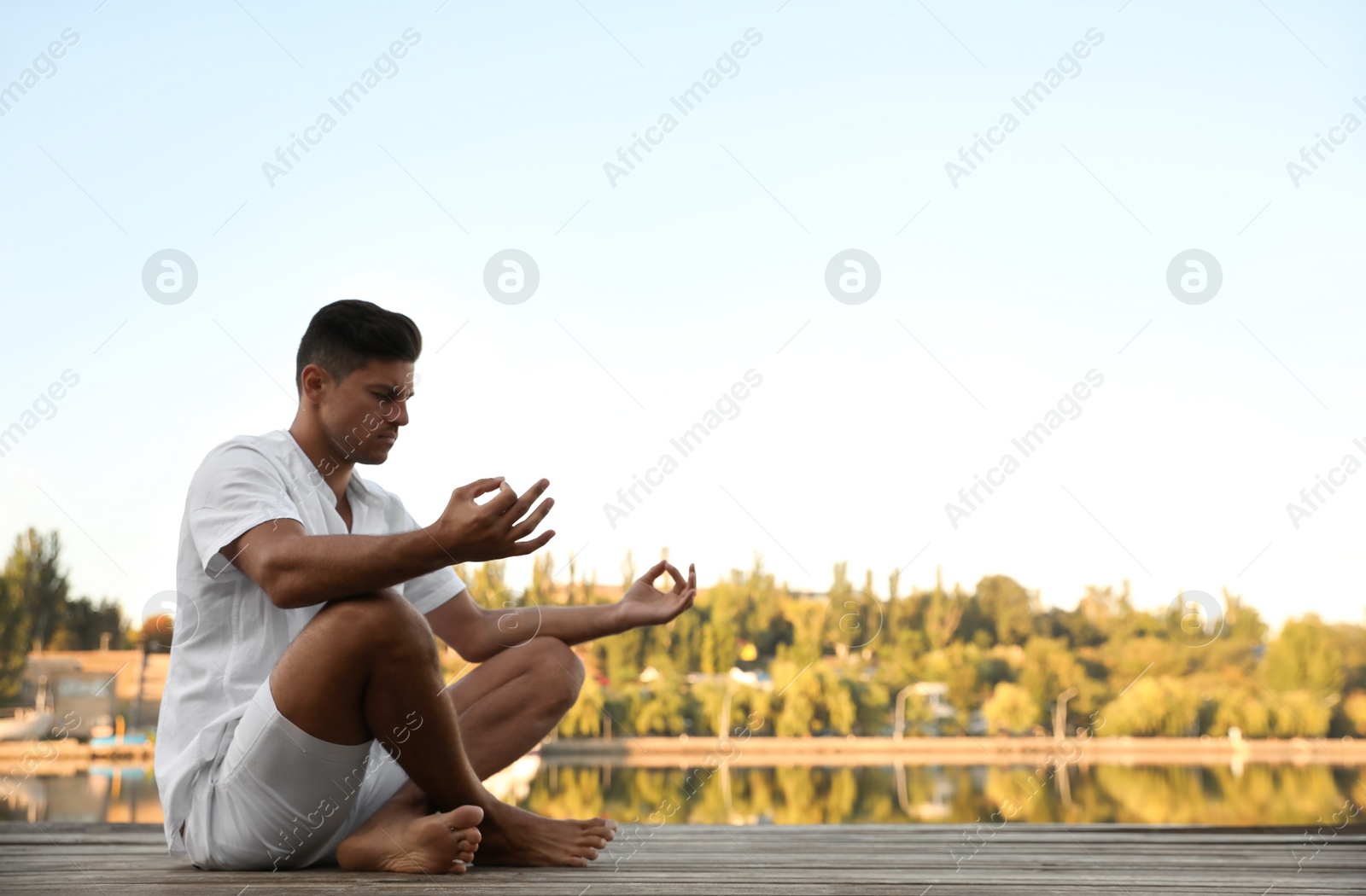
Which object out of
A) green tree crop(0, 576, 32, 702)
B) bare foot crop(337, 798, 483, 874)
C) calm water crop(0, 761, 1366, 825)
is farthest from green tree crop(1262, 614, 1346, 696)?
→ bare foot crop(337, 798, 483, 874)

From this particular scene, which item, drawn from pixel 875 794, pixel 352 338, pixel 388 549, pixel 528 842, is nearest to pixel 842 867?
pixel 528 842

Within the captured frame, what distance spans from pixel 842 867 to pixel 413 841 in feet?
2.44

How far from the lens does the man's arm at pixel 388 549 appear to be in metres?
1.47

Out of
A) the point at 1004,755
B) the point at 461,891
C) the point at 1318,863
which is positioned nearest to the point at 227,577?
the point at 461,891

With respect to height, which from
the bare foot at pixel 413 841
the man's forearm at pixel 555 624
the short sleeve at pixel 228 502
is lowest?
the bare foot at pixel 413 841

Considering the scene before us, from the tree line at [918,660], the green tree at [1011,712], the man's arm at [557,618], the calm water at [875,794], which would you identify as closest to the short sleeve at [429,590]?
the man's arm at [557,618]

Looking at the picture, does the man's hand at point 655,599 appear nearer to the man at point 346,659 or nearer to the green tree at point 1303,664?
the man at point 346,659

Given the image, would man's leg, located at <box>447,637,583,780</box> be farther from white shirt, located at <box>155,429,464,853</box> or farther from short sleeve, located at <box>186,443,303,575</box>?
short sleeve, located at <box>186,443,303,575</box>

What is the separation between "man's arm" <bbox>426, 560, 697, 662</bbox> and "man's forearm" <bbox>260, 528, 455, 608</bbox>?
1.95 feet

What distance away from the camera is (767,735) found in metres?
44.7

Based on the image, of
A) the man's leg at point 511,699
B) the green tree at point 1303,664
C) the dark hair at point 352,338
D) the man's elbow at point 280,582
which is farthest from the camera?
the green tree at point 1303,664

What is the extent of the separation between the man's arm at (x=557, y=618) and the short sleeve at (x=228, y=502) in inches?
21.6

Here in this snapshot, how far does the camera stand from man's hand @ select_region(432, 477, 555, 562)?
1465 millimetres

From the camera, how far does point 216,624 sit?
1.73m
